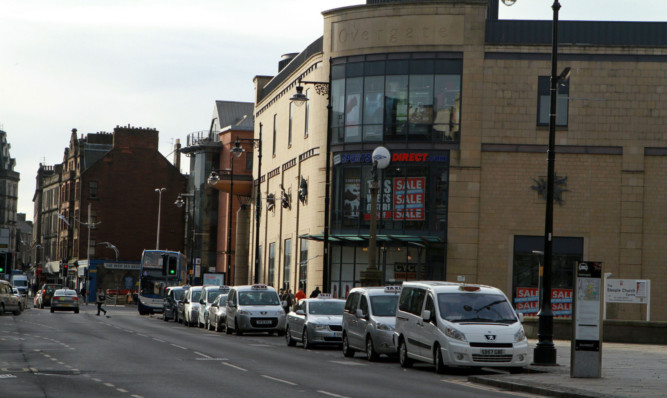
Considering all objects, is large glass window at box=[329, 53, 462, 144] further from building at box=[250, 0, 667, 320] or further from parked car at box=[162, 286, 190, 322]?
parked car at box=[162, 286, 190, 322]

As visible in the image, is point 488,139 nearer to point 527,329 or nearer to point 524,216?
point 524,216

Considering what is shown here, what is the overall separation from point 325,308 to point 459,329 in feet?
32.0

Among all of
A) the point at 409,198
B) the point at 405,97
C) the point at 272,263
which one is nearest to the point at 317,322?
the point at 409,198

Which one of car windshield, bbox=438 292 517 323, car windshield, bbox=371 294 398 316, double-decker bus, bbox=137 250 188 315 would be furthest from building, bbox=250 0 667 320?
car windshield, bbox=438 292 517 323

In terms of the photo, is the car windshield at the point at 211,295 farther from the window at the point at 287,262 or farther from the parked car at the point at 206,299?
the window at the point at 287,262

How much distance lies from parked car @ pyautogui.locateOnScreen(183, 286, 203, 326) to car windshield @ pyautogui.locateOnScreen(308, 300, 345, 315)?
706 inches

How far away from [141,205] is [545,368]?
91895 mm

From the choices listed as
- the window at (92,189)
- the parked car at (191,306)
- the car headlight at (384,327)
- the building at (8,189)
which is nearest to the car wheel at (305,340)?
the car headlight at (384,327)

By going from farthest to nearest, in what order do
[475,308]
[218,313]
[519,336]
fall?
[218,313] < [475,308] < [519,336]

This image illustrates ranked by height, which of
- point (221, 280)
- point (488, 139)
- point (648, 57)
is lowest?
point (221, 280)

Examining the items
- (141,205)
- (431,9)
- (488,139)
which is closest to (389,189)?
(488,139)

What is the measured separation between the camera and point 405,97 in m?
49.9

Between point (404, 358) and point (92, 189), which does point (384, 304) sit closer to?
point (404, 358)

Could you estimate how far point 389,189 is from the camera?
166ft
